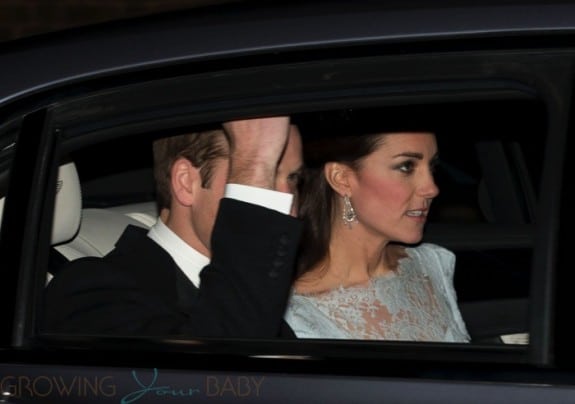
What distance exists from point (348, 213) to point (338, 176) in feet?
0.33

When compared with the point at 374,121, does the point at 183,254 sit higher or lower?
lower

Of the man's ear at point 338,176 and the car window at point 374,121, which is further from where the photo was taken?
the man's ear at point 338,176

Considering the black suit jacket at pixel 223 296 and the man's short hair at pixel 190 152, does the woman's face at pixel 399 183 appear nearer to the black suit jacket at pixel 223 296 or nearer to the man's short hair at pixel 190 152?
the man's short hair at pixel 190 152

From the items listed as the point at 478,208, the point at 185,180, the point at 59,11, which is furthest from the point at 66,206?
the point at 59,11

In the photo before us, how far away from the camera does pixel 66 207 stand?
2.88 m

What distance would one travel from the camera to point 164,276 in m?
2.74

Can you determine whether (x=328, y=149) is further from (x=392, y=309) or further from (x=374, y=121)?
(x=392, y=309)

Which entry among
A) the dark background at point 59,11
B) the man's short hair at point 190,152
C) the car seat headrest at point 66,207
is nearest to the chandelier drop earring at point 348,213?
the man's short hair at point 190,152

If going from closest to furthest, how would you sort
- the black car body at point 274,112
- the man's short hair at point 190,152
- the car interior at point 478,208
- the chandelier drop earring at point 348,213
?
the black car body at point 274,112, the man's short hair at point 190,152, the chandelier drop earring at point 348,213, the car interior at point 478,208

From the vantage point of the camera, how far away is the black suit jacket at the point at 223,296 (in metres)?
2.45

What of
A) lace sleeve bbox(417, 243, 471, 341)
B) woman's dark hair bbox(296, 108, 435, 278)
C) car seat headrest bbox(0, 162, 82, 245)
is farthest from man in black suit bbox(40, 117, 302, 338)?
lace sleeve bbox(417, 243, 471, 341)

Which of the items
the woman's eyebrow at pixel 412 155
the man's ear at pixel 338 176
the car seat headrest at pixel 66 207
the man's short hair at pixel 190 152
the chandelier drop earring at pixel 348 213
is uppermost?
the woman's eyebrow at pixel 412 155

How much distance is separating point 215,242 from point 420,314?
35.8 inches

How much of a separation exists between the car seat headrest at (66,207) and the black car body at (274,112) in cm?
32
